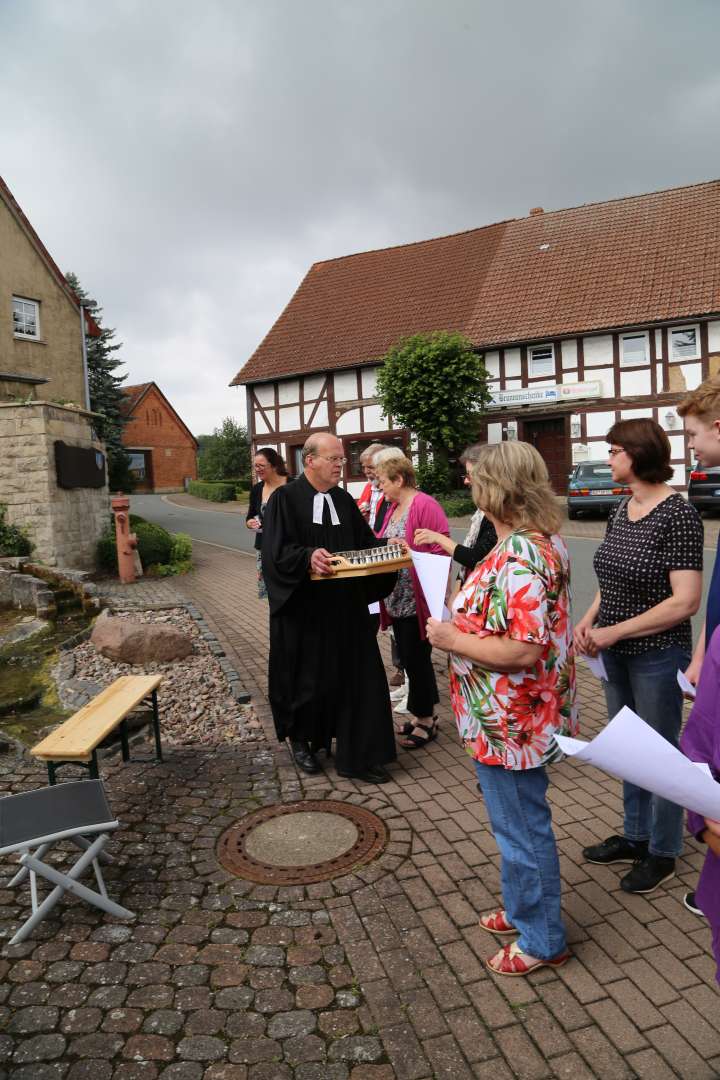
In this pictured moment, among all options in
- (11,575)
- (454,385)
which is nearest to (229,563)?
(11,575)

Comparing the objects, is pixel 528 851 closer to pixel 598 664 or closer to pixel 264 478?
pixel 598 664

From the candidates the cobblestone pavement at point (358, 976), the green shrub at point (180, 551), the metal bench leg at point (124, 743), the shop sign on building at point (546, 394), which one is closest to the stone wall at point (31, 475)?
the green shrub at point (180, 551)

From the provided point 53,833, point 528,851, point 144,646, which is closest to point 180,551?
point 144,646

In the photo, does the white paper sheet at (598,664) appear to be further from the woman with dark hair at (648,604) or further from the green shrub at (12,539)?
the green shrub at (12,539)

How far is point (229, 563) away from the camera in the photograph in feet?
52.2

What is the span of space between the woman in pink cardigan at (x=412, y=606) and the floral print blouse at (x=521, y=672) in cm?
246

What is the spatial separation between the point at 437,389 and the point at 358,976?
2122 centimetres

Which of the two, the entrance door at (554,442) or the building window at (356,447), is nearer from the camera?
the entrance door at (554,442)

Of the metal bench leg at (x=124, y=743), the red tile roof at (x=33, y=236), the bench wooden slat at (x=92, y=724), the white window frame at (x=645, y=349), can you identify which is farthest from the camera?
the white window frame at (x=645, y=349)

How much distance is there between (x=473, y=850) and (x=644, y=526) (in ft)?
5.89

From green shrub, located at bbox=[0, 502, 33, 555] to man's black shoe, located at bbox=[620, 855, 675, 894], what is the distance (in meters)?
11.3

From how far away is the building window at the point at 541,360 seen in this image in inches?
965

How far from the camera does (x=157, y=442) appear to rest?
5262 cm

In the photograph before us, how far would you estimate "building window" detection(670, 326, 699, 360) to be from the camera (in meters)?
22.5
